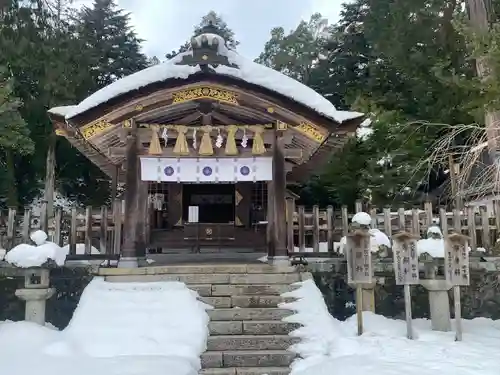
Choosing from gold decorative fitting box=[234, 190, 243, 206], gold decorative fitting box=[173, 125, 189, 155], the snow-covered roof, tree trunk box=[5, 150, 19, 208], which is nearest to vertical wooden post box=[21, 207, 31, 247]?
the snow-covered roof

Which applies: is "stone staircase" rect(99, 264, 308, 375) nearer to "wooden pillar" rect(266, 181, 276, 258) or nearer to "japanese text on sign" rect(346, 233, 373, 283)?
"wooden pillar" rect(266, 181, 276, 258)

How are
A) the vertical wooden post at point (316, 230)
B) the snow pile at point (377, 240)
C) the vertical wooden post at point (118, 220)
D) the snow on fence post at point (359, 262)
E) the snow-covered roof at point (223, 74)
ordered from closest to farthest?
1. the snow on fence post at point (359, 262)
2. the snow pile at point (377, 240)
3. the snow-covered roof at point (223, 74)
4. the vertical wooden post at point (316, 230)
5. the vertical wooden post at point (118, 220)

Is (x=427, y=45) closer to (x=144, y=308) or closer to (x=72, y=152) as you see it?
(x=144, y=308)

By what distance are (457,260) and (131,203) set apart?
6.02 m

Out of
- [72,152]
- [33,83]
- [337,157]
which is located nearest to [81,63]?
[33,83]

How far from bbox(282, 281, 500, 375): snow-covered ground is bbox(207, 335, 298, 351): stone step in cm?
21

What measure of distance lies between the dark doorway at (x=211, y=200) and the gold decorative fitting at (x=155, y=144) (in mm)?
4093

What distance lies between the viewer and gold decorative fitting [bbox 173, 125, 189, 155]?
9.53m

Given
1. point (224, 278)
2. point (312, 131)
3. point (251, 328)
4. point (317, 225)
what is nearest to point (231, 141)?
point (312, 131)

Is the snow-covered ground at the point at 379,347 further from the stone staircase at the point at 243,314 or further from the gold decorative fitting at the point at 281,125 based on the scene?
the gold decorative fitting at the point at 281,125

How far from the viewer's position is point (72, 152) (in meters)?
25.5

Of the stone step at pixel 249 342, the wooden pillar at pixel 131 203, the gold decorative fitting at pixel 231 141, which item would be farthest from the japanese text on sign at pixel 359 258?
the wooden pillar at pixel 131 203

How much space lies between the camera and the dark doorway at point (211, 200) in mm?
13539

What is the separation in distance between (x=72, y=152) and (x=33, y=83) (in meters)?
4.45
